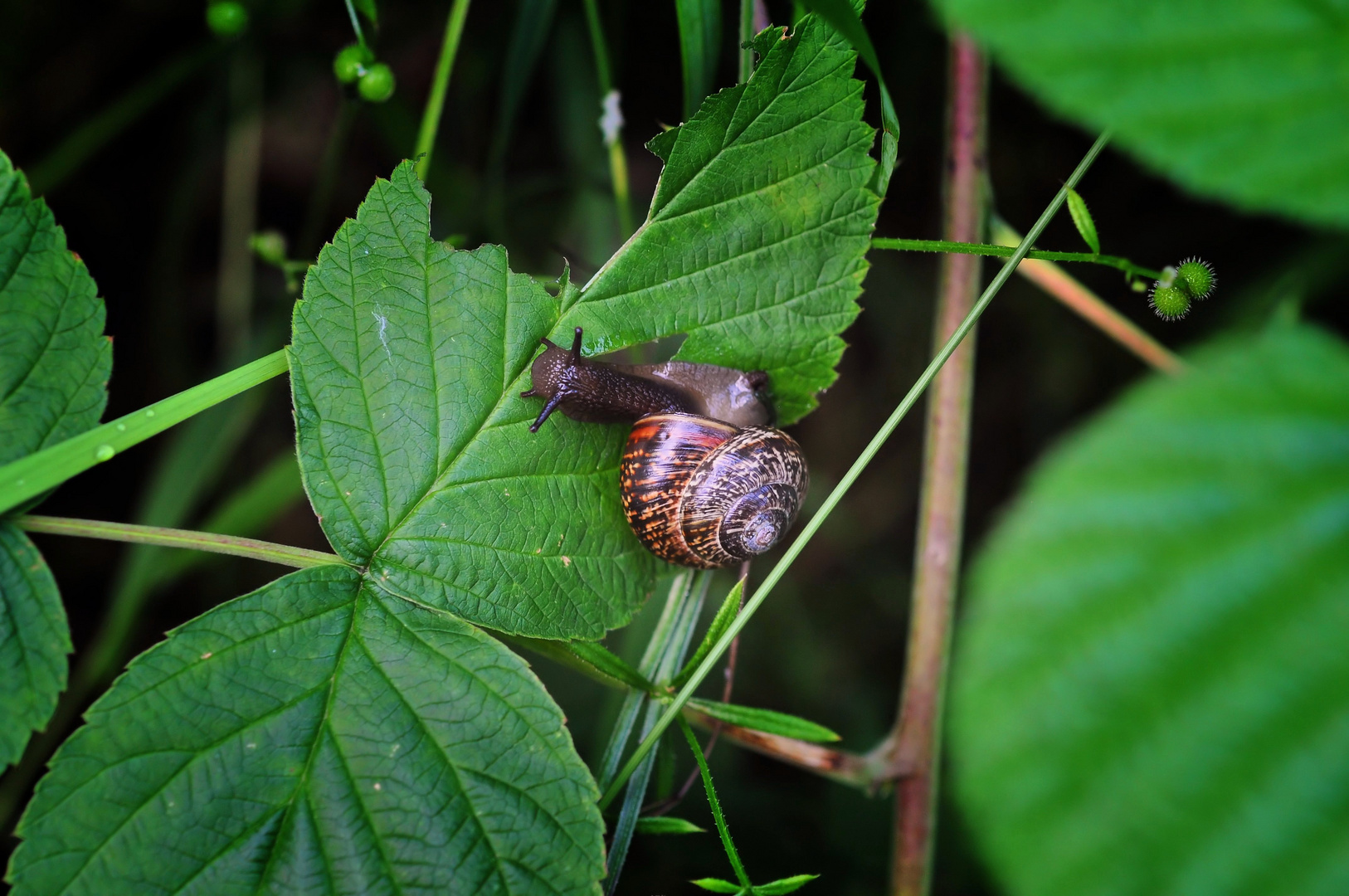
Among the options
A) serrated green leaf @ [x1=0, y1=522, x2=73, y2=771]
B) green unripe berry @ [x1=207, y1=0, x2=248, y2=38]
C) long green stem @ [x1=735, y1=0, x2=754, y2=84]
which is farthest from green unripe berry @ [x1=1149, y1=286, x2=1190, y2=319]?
green unripe berry @ [x1=207, y1=0, x2=248, y2=38]

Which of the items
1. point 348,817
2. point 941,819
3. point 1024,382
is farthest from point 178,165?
point 941,819

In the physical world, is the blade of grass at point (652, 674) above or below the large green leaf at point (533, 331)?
below

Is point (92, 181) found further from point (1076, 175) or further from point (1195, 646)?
point (1195, 646)

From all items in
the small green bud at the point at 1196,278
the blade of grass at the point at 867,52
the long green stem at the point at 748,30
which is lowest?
the small green bud at the point at 1196,278

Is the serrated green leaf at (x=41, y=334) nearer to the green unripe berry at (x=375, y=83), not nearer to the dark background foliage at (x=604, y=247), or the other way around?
the green unripe berry at (x=375, y=83)

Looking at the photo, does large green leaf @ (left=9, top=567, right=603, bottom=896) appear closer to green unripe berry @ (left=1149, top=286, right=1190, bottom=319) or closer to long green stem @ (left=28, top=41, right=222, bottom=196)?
green unripe berry @ (left=1149, top=286, right=1190, bottom=319)

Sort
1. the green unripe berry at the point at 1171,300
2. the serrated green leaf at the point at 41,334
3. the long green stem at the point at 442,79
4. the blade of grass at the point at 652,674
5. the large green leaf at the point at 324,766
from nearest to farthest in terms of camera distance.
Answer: the large green leaf at the point at 324,766 → the serrated green leaf at the point at 41,334 → the green unripe berry at the point at 1171,300 → the blade of grass at the point at 652,674 → the long green stem at the point at 442,79

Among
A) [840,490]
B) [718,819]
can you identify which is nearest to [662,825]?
[718,819]

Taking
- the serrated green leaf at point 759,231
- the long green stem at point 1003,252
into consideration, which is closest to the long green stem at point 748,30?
the serrated green leaf at point 759,231
